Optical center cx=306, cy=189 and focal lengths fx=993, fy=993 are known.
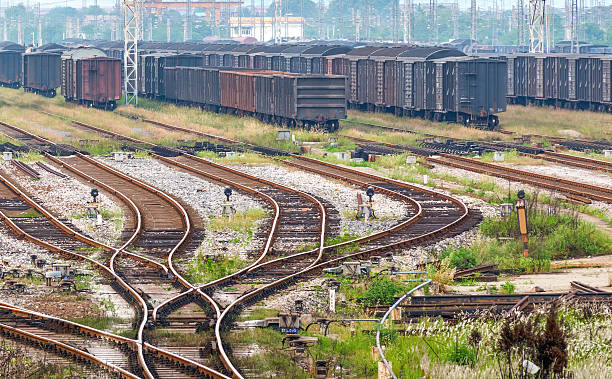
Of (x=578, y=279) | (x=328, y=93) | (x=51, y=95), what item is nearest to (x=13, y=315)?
(x=578, y=279)

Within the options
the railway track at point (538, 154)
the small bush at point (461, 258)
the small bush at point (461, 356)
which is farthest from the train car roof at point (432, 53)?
the small bush at point (461, 356)

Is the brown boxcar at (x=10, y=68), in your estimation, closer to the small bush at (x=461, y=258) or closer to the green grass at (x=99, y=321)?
the small bush at (x=461, y=258)

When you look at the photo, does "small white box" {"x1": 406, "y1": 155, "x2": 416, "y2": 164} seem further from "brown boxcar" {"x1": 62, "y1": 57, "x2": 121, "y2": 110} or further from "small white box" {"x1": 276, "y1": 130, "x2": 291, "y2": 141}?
"brown boxcar" {"x1": 62, "y1": 57, "x2": 121, "y2": 110}

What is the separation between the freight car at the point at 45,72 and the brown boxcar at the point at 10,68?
7.83 metres

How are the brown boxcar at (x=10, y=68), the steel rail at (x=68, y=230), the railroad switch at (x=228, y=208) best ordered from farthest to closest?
the brown boxcar at (x=10, y=68), the railroad switch at (x=228, y=208), the steel rail at (x=68, y=230)

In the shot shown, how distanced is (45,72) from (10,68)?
13.6 m

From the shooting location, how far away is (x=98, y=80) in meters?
56.8

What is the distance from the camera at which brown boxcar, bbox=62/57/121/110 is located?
5675 cm

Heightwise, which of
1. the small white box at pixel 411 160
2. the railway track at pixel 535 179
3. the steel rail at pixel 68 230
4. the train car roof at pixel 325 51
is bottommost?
the steel rail at pixel 68 230

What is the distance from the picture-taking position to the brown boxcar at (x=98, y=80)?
5675 centimetres

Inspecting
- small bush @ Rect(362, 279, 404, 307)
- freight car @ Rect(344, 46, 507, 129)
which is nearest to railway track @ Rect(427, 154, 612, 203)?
freight car @ Rect(344, 46, 507, 129)

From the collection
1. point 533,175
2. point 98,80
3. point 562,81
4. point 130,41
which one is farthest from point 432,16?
point 533,175

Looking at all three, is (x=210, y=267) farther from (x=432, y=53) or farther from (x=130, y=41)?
(x=130, y=41)

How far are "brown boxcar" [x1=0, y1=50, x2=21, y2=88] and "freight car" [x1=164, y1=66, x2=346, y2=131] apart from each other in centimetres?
3070
